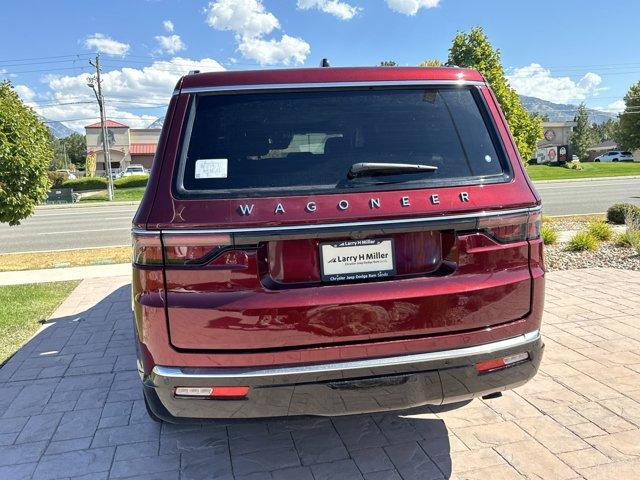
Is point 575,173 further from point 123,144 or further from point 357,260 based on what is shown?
point 123,144

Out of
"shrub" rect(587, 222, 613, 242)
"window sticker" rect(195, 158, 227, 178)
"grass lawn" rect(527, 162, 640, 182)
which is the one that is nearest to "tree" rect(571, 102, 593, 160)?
"grass lawn" rect(527, 162, 640, 182)

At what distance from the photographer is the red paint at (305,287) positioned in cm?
217

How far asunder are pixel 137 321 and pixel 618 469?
257 centimetres

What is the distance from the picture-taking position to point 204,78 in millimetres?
2395

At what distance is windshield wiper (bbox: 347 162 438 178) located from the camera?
7.57ft

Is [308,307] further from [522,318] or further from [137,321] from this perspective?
[522,318]

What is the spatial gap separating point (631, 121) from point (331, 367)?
66693 millimetres

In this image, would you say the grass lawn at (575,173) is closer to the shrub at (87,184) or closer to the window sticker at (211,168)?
the shrub at (87,184)

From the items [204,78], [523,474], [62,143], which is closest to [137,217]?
[204,78]

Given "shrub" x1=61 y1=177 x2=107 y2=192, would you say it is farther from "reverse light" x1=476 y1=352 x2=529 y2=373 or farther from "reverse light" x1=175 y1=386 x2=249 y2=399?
"reverse light" x1=476 y1=352 x2=529 y2=373

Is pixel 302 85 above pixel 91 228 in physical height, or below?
above

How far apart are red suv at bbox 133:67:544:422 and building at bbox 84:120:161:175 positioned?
213ft

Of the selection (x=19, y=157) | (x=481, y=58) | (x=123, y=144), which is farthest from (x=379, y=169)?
(x=123, y=144)

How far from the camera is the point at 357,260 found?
227 cm
